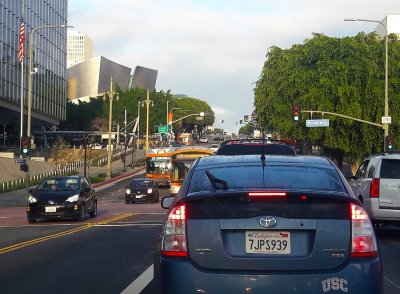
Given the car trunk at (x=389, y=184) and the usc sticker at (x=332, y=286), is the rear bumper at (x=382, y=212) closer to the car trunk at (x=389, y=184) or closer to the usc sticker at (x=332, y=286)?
the car trunk at (x=389, y=184)

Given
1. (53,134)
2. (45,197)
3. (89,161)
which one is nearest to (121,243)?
(45,197)

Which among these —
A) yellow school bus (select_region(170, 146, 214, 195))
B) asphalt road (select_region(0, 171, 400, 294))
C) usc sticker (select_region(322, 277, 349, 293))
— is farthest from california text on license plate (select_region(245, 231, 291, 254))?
yellow school bus (select_region(170, 146, 214, 195))

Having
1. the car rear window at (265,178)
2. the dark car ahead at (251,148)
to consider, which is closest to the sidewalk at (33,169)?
the dark car ahead at (251,148)

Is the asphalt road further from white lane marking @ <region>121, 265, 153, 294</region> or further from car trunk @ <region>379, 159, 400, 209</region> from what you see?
car trunk @ <region>379, 159, 400, 209</region>

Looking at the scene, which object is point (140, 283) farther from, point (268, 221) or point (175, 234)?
point (268, 221)

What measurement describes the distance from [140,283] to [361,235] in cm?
494

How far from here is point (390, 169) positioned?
1593cm

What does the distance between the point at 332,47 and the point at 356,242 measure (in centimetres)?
5241

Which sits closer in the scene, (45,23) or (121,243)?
(121,243)

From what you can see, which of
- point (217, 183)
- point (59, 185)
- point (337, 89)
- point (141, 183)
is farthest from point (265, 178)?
point (337, 89)

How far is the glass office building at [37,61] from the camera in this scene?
69375mm

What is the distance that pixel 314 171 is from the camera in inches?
265

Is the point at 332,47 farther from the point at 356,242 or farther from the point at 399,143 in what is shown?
the point at 356,242

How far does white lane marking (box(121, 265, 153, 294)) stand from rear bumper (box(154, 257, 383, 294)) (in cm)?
377
